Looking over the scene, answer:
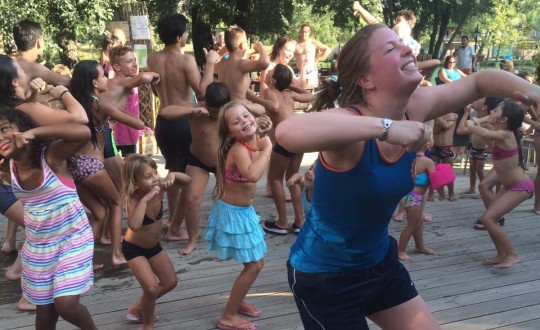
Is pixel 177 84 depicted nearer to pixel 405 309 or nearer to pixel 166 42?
pixel 166 42

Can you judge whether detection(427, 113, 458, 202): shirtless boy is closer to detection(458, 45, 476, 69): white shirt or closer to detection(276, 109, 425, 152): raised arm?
detection(276, 109, 425, 152): raised arm

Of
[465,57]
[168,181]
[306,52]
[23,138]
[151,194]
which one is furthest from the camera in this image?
[465,57]

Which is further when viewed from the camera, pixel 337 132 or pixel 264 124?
pixel 264 124

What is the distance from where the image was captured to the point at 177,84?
17.4 ft

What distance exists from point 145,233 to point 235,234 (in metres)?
0.58

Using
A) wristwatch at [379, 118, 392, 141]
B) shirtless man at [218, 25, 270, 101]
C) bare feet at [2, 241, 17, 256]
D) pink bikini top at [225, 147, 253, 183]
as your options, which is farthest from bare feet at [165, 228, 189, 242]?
wristwatch at [379, 118, 392, 141]

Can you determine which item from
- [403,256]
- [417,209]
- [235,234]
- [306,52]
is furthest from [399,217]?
[306,52]

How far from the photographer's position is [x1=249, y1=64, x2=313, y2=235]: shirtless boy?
216 inches

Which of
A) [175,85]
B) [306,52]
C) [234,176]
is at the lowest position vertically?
[234,176]

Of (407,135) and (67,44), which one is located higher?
(407,135)

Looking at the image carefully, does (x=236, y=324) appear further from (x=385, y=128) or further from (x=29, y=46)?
(x=29, y=46)

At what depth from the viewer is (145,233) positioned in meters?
3.32

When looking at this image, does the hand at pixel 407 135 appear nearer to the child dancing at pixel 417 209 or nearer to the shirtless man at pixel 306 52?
the child dancing at pixel 417 209

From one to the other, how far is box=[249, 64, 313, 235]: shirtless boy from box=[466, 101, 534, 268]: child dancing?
177 centimetres
